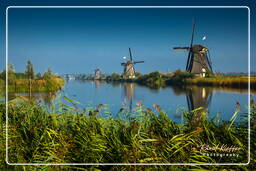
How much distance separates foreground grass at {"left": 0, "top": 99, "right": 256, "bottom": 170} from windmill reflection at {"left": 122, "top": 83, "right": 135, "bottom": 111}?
0.21 meters

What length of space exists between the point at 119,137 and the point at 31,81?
1.97m

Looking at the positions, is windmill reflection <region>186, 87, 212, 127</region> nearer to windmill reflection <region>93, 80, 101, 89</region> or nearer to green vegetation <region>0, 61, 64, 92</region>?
windmill reflection <region>93, 80, 101, 89</region>

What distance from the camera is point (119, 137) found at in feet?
10.4

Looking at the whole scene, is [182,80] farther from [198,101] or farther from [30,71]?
[30,71]

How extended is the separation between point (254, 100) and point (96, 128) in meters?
2.46

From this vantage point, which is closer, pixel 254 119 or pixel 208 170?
pixel 208 170

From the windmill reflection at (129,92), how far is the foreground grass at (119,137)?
21cm

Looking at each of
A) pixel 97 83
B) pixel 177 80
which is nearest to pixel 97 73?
pixel 97 83

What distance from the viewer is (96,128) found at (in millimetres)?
3332

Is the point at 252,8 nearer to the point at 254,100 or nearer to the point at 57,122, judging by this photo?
the point at 254,100

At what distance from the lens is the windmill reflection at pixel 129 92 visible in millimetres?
3588

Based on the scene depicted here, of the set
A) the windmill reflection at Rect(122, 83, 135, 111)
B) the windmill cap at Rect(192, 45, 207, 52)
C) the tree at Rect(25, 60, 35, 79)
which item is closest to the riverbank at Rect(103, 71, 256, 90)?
the windmill reflection at Rect(122, 83, 135, 111)

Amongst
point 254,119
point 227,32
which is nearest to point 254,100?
point 254,119

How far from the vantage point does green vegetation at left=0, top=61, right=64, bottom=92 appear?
3811 millimetres
